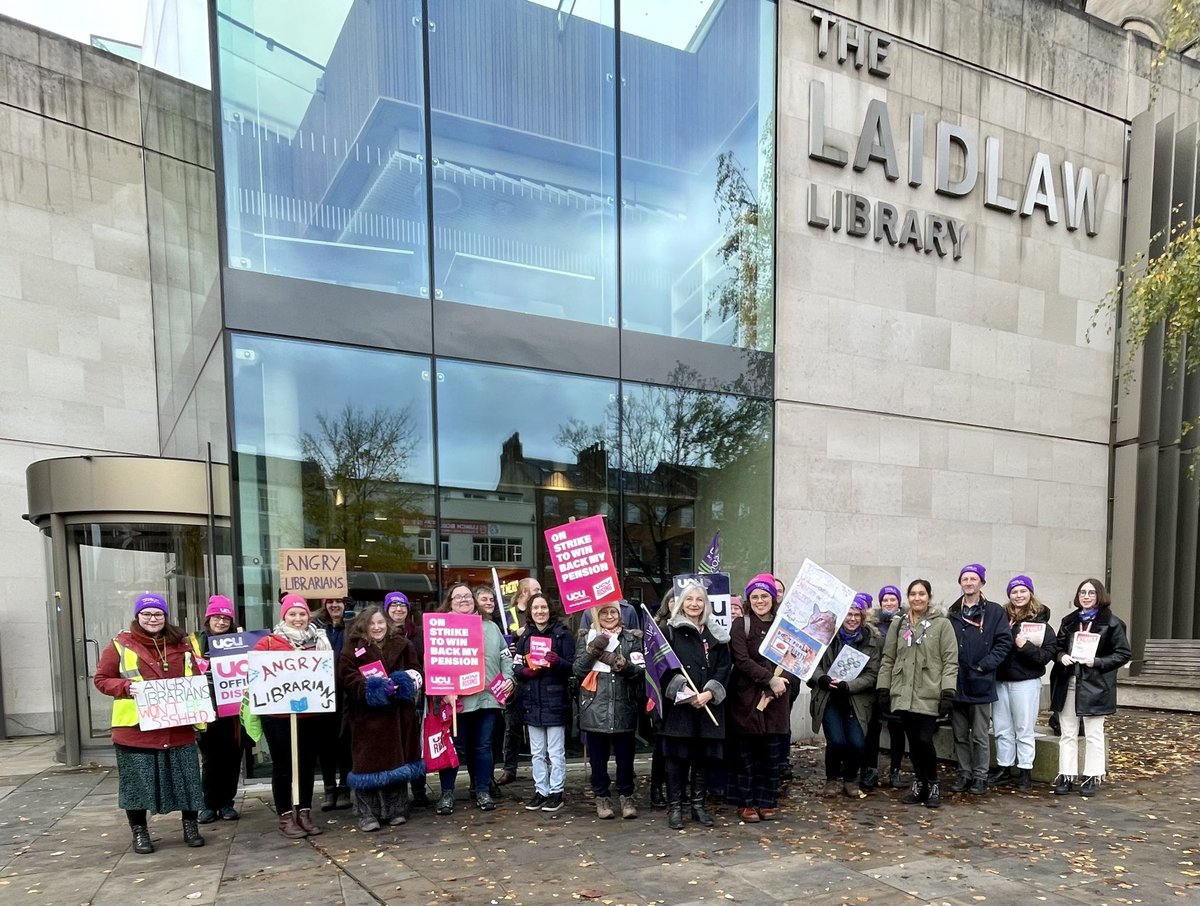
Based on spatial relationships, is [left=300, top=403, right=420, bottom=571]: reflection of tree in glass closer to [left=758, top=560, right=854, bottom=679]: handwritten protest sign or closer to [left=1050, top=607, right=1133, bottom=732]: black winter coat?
[left=758, top=560, right=854, bottom=679]: handwritten protest sign

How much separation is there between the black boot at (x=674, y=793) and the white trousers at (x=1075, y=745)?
3540 millimetres

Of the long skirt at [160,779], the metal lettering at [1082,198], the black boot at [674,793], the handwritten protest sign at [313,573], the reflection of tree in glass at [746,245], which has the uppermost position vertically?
the metal lettering at [1082,198]

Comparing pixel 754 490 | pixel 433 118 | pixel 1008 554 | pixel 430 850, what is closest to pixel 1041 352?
pixel 1008 554

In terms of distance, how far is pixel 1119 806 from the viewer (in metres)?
6.31

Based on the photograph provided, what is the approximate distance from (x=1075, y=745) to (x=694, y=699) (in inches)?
147

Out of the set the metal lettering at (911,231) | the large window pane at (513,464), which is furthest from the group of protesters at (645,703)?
the metal lettering at (911,231)

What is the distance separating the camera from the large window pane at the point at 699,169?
380 inches

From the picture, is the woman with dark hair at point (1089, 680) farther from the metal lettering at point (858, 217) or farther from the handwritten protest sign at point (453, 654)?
the metal lettering at point (858, 217)

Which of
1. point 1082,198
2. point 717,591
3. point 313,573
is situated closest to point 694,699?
point 717,591

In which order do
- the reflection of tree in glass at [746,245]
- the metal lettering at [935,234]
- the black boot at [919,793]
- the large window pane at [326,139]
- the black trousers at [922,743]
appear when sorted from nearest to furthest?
1. the black trousers at [922,743]
2. the black boot at [919,793]
3. the large window pane at [326,139]
4. the reflection of tree in glass at [746,245]
5. the metal lettering at [935,234]

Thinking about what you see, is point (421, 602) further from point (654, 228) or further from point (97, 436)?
point (97, 436)

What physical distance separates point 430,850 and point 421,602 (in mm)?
3069

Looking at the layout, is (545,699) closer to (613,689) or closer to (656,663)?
(613,689)

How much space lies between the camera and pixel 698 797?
6.00 m
